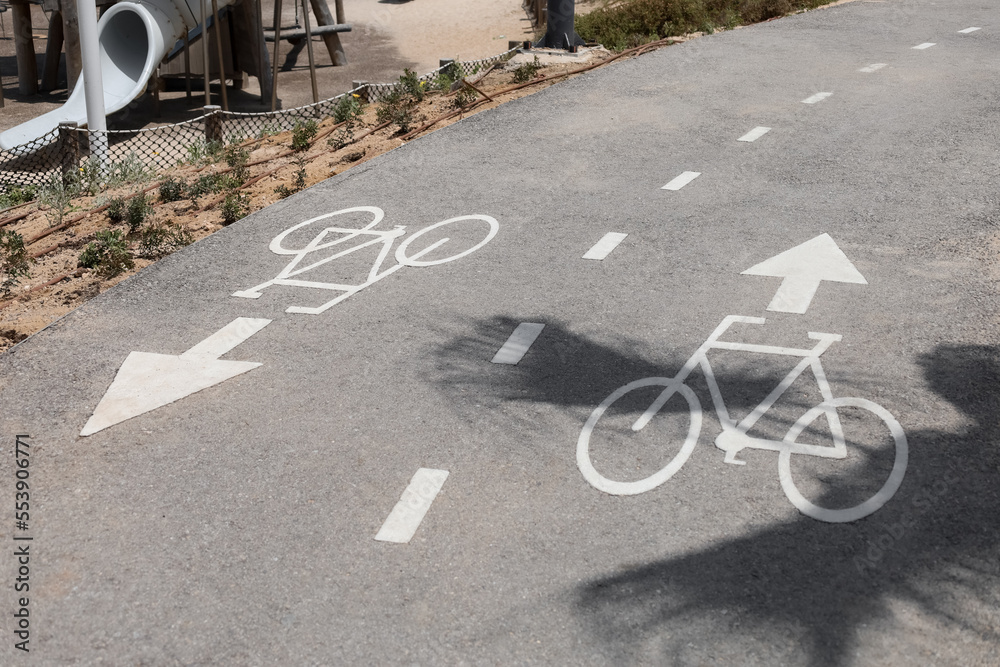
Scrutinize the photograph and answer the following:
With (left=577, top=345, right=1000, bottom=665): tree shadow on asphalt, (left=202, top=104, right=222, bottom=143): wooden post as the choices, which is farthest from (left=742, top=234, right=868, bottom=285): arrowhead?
(left=202, top=104, right=222, bottom=143): wooden post

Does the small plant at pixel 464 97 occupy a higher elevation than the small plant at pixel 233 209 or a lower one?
higher

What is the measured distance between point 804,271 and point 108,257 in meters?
5.95

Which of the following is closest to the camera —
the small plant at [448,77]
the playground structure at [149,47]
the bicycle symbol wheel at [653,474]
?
the bicycle symbol wheel at [653,474]

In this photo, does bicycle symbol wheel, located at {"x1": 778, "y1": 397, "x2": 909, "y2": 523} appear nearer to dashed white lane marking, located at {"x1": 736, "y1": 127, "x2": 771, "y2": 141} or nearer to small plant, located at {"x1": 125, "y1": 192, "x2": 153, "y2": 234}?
dashed white lane marking, located at {"x1": 736, "y1": 127, "x2": 771, "y2": 141}

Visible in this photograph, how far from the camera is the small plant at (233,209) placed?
9758mm

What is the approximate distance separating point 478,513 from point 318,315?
276 cm

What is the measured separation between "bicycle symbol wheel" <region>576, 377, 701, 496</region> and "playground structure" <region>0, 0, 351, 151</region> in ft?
39.2

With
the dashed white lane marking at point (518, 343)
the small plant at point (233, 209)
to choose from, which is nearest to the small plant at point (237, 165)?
the small plant at point (233, 209)

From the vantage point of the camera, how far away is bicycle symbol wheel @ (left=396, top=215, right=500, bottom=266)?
27.3 feet

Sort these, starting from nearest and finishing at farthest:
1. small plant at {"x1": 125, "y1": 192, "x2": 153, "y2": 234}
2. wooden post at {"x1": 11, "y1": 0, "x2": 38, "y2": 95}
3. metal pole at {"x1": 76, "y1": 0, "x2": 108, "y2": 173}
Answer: small plant at {"x1": 125, "y1": 192, "x2": 153, "y2": 234}
metal pole at {"x1": 76, "y1": 0, "x2": 108, "y2": 173}
wooden post at {"x1": 11, "y1": 0, "x2": 38, "y2": 95}

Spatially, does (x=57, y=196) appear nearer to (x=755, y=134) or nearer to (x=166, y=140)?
(x=166, y=140)

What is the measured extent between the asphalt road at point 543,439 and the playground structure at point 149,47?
9321 millimetres

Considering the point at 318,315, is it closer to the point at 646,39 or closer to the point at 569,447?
the point at 569,447

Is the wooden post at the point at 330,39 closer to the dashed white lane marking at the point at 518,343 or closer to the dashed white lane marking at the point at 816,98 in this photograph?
the dashed white lane marking at the point at 816,98
